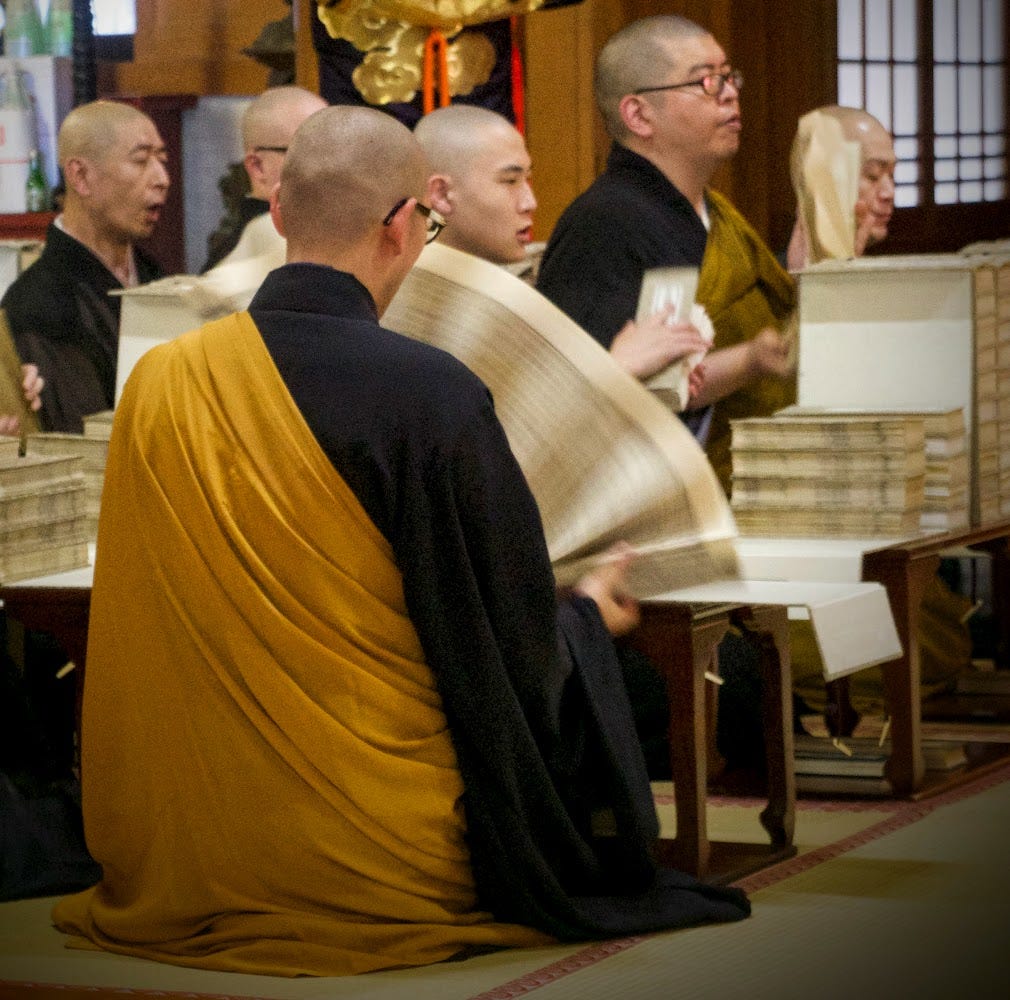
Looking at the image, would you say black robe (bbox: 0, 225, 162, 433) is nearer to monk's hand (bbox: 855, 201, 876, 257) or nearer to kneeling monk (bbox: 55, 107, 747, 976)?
monk's hand (bbox: 855, 201, 876, 257)

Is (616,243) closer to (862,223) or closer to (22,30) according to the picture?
(862,223)

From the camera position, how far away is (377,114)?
134 inches

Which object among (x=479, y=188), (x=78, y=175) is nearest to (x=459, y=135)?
(x=479, y=188)

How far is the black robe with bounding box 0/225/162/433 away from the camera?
572cm

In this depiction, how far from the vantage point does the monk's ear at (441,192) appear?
4883 mm

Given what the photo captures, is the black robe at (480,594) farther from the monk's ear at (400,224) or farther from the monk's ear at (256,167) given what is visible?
the monk's ear at (256,167)

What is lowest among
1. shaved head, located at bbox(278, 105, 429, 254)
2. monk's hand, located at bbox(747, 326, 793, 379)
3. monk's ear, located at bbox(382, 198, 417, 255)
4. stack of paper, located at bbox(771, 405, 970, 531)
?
stack of paper, located at bbox(771, 405, 970, 531)

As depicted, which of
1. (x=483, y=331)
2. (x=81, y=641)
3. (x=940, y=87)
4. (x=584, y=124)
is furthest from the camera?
(x=940, y=87)

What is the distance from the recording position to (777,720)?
13.2 ft

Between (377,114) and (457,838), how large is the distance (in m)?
1.14

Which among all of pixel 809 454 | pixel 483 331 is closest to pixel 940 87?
pixel 809 454

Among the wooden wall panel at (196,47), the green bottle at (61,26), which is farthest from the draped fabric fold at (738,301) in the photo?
the wooden wall panel at (196,47)

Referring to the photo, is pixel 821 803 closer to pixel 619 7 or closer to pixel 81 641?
pixel 81 641

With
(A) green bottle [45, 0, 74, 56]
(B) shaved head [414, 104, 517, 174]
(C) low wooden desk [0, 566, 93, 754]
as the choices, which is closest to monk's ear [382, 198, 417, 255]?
(C) low wooden desk [0, 566, 93, 754]
